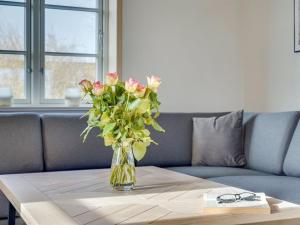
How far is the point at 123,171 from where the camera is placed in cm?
203

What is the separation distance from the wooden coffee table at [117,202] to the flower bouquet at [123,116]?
4.3 inches

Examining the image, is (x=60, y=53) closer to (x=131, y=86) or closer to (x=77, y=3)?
(x=77, y=3)

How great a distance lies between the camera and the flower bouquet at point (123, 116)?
6.50 feet

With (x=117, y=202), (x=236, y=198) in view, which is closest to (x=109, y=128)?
(x=117, y=202)

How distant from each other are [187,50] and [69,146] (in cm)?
162

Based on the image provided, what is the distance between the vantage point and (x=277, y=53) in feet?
13.9

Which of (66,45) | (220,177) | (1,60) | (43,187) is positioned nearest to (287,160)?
(220,177)

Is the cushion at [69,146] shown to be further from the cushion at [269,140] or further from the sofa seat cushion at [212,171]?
the cushion at [269,140]

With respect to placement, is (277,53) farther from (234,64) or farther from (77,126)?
(77,126)

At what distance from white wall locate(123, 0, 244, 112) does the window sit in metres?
0.31

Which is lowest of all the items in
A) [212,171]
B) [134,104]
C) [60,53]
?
[212,171]

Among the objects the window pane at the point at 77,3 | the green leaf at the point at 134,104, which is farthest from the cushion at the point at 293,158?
the window pane at the point at 77,3

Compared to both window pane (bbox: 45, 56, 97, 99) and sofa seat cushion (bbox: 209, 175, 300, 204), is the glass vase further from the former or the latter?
window pane (bbox: 45, 56, 97, 99)

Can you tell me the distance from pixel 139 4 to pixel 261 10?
45.5 inches
